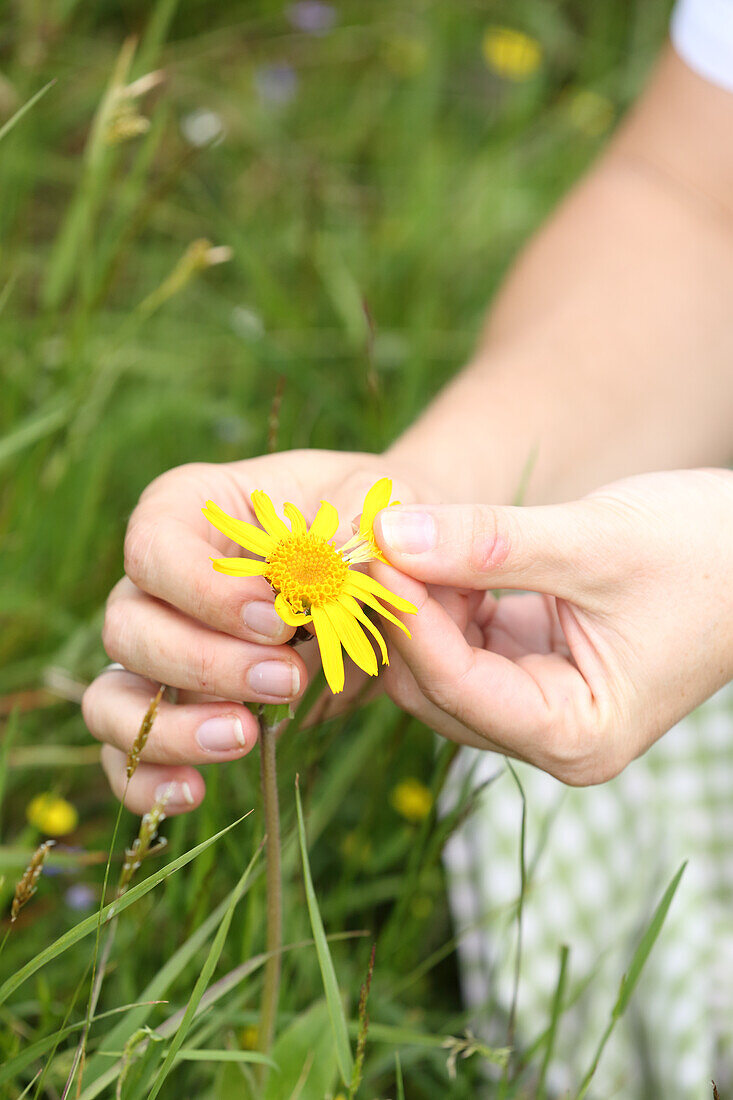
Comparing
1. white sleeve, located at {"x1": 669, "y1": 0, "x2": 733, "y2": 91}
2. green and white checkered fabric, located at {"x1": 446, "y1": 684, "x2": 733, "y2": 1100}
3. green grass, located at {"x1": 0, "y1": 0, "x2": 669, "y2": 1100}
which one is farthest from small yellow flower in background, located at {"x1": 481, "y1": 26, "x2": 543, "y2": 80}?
green and white checkered fabric, located at {"x1": 446, "y1": 684, "x2": 733, "y2": 1100}

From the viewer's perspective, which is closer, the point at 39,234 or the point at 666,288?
the point at 666,288

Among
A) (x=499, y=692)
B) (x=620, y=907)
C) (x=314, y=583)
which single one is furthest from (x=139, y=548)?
(x=620, y=907)

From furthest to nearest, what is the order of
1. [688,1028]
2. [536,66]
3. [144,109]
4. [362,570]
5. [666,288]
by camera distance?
[536,66]
[144,109]
[666,288]
[688,1028]
[362,570]

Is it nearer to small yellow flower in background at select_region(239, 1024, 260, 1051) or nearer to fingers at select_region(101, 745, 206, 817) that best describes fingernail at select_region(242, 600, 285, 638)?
fingers at select_region(101, 745, 206, 817)

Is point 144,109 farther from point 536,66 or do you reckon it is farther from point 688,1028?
point 688,1028

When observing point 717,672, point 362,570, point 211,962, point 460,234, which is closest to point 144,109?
point 460,234

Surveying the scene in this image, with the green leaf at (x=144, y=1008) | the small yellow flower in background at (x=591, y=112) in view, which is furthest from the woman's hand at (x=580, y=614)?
the small yellow flower in background at (x=591, y=112)
